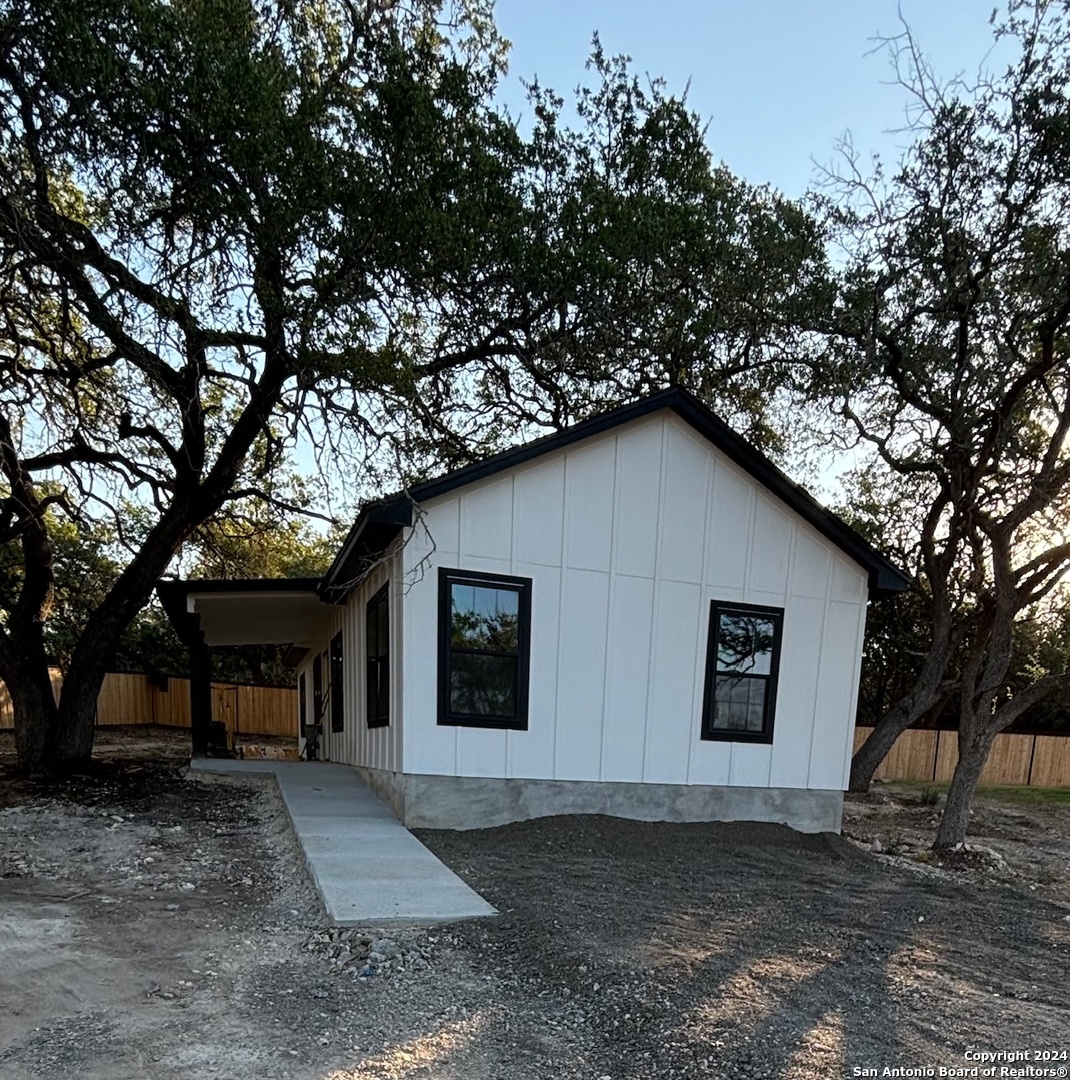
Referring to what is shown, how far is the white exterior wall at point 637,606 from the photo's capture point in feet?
21.7

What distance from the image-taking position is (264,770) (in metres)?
9.12

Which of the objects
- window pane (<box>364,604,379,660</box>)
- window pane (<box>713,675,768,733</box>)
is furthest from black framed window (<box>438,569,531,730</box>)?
window pane (<box>713,675,768,733</box>)

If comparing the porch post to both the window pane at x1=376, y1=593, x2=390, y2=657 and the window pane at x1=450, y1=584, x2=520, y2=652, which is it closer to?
the window pane at x1=376, y1=593, x2=390, y2=657

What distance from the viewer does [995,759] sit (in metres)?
17.6

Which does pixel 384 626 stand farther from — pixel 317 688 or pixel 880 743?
pixel 880 743

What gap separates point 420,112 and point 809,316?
4.99m

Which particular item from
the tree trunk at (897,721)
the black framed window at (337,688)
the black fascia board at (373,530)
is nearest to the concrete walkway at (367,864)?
the black fascia board at (373,530)

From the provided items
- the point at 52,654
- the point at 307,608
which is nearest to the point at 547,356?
the point at 307,608

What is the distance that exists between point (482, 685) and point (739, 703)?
9.19 feet

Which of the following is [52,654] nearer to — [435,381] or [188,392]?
[188,392]

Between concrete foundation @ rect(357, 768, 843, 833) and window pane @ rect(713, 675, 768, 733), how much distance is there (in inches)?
25.6

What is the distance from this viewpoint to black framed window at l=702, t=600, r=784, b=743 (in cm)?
743

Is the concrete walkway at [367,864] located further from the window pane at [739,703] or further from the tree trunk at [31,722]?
the tree trunk at [31,722]

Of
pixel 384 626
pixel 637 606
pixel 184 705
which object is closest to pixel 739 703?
pixel 637 606
